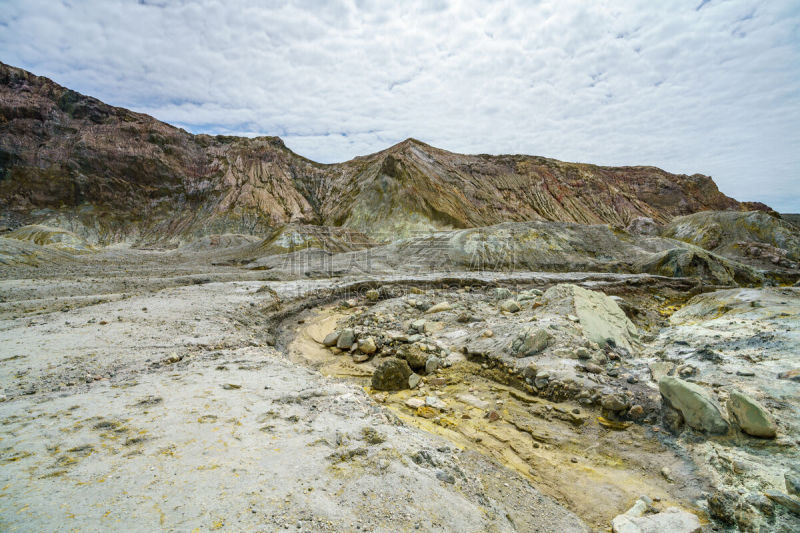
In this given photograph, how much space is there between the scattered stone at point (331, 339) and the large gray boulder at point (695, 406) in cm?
700

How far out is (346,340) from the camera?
8.84 meters

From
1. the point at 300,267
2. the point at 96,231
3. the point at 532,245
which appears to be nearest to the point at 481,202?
the point at 532,245

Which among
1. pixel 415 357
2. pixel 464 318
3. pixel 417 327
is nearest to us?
pixel 415 357

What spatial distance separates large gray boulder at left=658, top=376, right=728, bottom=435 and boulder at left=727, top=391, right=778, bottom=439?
15 centimetres

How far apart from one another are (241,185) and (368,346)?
55.4 meters

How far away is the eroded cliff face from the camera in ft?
150

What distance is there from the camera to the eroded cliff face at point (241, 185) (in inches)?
1797

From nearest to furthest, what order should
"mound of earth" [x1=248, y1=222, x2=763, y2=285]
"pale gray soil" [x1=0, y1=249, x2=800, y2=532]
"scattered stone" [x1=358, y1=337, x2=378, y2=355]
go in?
"pale gray soil" [x1=0, y1=249, x2=800, y2=532], "scattered stone" [x1=358, y1=337, x2=378, y2=355], "mound of earth" [x1=248, y1=222, x2=763, y2=285]

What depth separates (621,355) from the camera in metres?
6.39

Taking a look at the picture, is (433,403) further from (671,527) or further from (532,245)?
(532,245)

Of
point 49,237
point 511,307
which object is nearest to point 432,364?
point 511,307

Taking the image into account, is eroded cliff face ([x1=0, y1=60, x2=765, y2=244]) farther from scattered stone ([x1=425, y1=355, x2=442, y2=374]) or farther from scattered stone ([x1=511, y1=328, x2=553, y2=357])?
scattered stone ([x1=511, y1=328, x2=553, y2=357])

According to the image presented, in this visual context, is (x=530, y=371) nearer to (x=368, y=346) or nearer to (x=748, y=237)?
(x=368, y=346)

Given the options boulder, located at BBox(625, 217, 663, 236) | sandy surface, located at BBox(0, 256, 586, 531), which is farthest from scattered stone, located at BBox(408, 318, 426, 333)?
boulder, located at BBox(625, 217, 663, 236)
